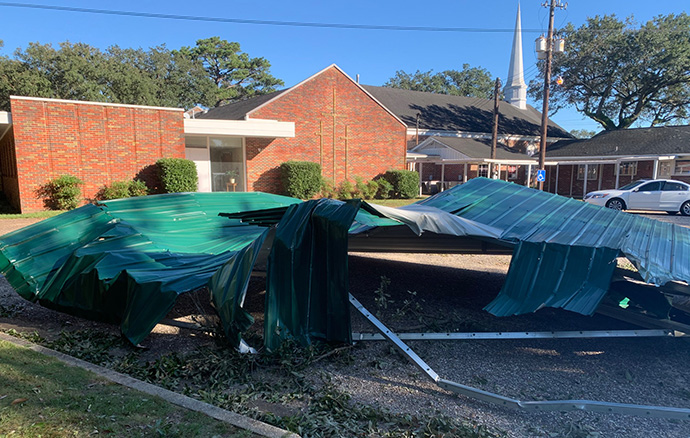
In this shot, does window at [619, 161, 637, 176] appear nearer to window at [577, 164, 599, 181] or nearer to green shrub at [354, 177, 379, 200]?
window at [577, 164, 599, 181]

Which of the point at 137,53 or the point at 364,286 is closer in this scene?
the point at 364,286

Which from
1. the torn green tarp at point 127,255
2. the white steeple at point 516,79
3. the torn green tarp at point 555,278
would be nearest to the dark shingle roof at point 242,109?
the torn green tarp at point 127,255

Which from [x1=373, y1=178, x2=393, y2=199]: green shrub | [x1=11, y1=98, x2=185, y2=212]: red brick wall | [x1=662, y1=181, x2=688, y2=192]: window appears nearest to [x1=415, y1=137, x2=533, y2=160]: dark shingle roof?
[x1=373, y1=178, x2=393, y2=199]: green shrub

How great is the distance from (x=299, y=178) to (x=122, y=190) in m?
7.99

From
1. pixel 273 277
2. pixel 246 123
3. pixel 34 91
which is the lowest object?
pixel 273 277

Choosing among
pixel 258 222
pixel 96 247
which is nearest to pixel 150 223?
pixel 96 247

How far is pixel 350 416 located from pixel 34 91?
41.7m

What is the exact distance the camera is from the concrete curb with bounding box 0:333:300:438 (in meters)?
2.92

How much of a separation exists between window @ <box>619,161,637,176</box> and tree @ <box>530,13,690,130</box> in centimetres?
1000

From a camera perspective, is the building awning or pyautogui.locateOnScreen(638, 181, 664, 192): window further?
pyautogui.locateOnScreen(638, 181, 664, 192): window

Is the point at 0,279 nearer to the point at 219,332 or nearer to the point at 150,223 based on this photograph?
the point at 150,223

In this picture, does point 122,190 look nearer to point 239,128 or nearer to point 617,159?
point 239,128

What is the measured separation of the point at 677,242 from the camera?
17.4ft

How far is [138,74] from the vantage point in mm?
42312
